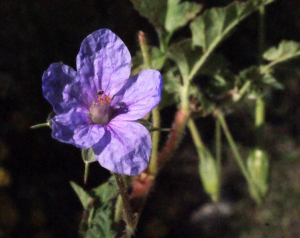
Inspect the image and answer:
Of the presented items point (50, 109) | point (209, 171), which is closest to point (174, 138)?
point (209, 171)

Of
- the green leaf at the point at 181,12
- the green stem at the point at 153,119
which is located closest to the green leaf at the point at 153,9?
the green leaf at the point at 181,12

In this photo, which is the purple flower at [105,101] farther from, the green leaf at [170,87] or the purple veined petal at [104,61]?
the green leaf at [170,87]

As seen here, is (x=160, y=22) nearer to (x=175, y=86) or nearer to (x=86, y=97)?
(x=175, y=86)

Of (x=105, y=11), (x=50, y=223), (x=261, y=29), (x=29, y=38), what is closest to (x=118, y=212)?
(x=261, y=29)

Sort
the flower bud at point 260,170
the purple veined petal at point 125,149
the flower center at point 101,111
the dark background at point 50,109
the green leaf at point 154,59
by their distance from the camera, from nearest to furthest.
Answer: the purple veined petal at point 125,149, the flower center at point 101,111, the green leaf at point 154,59, the flower bud at point 260,170, the dark background at point 50,109

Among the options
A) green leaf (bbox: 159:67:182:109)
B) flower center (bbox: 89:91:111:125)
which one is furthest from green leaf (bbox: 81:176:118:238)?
green leaf (bbox: 159:67:182:109)

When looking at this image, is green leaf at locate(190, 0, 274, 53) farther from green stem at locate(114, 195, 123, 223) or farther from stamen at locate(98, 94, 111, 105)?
green stem at locate(114, 195, 123, 223)

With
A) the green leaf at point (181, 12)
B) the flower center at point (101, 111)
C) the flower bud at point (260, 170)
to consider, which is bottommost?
the flower bud at point (260, 170)
